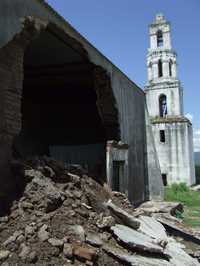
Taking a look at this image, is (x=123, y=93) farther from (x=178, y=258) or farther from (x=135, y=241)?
(x=135, y=241)

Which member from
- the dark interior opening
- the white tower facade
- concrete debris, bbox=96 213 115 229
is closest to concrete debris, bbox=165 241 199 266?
concrete debris, bbox=96 213 115 229

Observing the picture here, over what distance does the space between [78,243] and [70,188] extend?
6.13 feet

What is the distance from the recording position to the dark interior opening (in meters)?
13.7

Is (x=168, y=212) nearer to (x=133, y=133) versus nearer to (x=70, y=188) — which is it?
(x=133, y=133)

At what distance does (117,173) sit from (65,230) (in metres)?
6.99

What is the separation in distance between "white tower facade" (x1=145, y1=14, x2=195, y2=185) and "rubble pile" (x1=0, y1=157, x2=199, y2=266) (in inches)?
1005

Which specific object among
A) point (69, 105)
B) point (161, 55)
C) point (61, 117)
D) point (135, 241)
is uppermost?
point (161, 55)

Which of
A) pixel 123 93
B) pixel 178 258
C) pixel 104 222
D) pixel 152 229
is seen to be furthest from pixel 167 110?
pixel 104 222

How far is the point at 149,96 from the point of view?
35.9m

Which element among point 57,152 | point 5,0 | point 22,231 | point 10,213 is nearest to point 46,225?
point 22,231

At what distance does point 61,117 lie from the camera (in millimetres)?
15906

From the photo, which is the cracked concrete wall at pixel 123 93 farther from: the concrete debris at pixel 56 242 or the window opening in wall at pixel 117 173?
the concrete debris at pixel 56 242

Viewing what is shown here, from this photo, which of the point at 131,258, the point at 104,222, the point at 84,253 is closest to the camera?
the point at 84,253

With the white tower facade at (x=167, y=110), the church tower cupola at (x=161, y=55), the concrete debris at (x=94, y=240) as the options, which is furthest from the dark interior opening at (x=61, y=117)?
the church tower cupola at (x=161, y=55)
